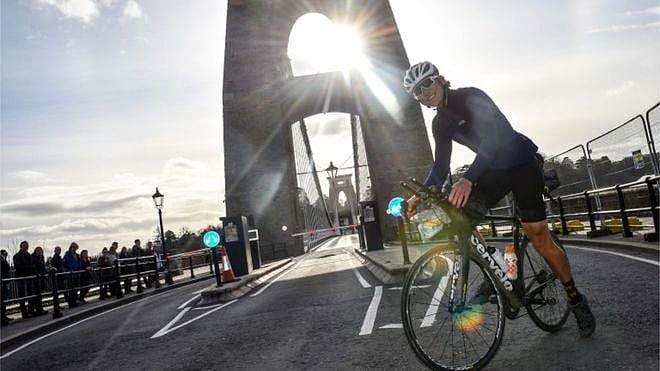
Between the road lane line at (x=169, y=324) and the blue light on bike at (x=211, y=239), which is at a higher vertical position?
the blue light on bike at (x=211, y=239)

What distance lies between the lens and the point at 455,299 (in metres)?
3.28

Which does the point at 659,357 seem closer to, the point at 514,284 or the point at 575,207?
the point at 514,284

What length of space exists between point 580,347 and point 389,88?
30.9 metres

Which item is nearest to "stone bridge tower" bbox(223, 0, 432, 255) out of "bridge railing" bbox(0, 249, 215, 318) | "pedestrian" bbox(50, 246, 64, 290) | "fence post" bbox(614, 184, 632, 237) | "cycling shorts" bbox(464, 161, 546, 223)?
"bridge railing" bbox(0, 249, 215, 318)

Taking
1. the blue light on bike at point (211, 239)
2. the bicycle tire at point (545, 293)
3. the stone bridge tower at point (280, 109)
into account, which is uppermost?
the stone bridge tower at point (280, 109)

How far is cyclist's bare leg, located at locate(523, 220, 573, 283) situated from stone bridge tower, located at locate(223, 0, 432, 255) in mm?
27500

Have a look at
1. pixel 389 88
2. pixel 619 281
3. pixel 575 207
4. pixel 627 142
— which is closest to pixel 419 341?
pixel 619 281

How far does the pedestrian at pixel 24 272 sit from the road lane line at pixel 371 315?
9.87 metres

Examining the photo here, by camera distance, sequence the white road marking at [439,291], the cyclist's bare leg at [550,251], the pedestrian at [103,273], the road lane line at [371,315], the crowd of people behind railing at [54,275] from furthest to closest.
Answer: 1. the pedestrian at [103,273]
2. the crowd of people behind railing at [54,275]
3. the road lane line at [371,315]
4. the cyclist's bare leg at [550,251]
5. the white road marking at [439,291]

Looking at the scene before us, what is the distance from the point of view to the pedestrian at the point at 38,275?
42.6 ft

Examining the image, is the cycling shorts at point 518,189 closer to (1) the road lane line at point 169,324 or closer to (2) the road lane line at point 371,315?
(2) the road lane line at point 371,315

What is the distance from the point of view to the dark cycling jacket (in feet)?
10.8

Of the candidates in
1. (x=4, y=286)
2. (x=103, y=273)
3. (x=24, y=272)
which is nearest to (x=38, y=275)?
(x=24, y=272)

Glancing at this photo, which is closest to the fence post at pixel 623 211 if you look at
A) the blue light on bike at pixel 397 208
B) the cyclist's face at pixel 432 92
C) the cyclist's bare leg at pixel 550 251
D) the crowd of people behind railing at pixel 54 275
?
the blue light on bike at pixel 397 208
